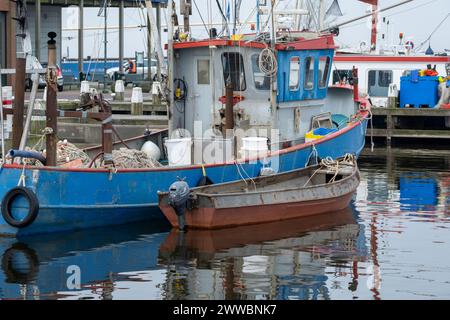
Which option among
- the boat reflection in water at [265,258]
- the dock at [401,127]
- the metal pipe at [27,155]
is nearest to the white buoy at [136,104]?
the dock at [401,127]

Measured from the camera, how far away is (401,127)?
3228 centimetres

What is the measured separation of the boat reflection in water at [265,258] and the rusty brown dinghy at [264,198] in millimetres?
185

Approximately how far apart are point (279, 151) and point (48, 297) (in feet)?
24.5

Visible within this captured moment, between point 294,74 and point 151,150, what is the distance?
323cm

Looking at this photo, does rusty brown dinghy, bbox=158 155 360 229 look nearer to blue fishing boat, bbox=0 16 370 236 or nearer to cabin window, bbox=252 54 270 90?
blue fishing boat, bbox=0 16 370 236

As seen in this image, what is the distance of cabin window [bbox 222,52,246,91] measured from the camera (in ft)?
64.1

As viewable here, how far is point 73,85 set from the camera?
132ft

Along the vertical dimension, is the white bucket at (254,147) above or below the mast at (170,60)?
below

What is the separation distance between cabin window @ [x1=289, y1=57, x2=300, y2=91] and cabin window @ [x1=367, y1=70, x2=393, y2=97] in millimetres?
14285

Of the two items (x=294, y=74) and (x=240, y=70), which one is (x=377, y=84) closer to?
(x=294, y=74)

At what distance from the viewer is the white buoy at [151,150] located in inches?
772

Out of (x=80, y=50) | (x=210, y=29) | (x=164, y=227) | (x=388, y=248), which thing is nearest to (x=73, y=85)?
(x=80, y=50)

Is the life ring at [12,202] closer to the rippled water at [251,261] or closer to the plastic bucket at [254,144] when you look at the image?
the rippled water at [251,261]
